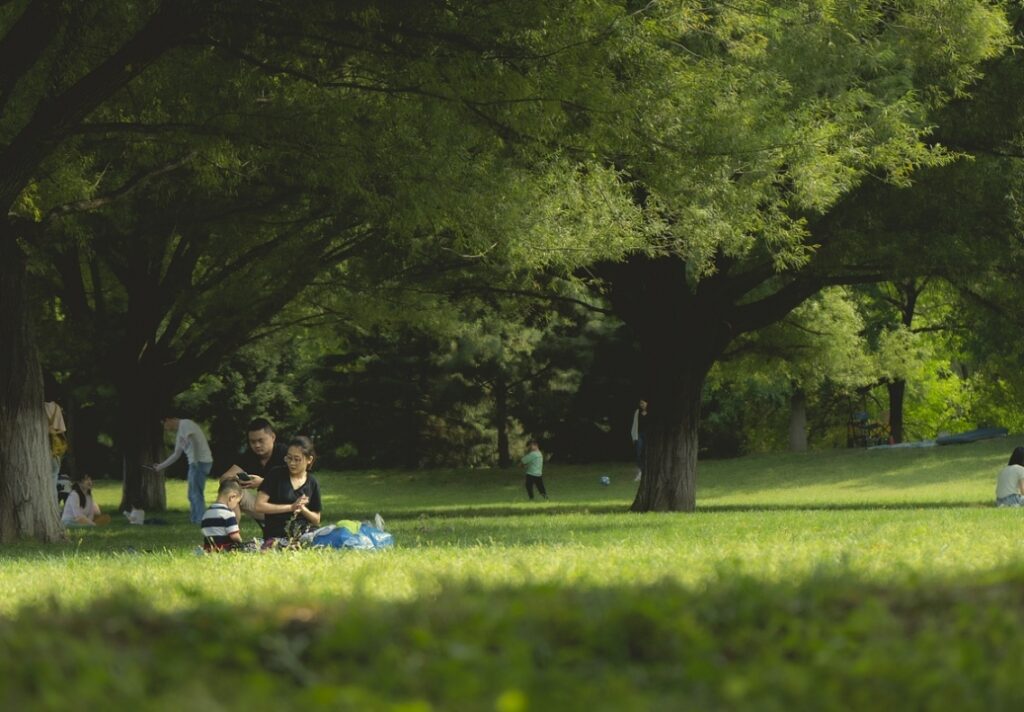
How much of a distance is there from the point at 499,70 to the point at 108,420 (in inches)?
1637

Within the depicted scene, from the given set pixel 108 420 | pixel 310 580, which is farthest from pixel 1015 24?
pixel 108 420

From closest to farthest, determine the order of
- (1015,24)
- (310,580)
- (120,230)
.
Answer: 1. (310,580)
2. (1015,24)
3. (120,230)

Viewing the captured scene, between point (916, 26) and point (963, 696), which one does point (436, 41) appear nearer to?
point (916, 26)

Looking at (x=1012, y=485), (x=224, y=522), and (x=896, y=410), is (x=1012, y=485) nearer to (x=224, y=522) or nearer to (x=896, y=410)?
(x=224, y=522)

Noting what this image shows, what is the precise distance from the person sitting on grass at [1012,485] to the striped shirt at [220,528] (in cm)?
1210

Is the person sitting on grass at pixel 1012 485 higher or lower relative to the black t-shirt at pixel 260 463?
lower

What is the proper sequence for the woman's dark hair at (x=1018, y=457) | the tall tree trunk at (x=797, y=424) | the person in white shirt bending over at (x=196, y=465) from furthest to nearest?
the tall tree trunk at (x=797, y=424), the person in white shirt bending over at (x=196, y=465), the woman's dark hair at (x=1018, y=457)

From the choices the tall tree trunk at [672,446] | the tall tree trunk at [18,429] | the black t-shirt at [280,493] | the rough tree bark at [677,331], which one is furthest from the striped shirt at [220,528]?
the tall tree trunk at [672,446]

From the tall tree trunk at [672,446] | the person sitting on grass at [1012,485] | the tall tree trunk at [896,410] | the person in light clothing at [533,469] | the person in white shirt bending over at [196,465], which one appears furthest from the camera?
the tall tree trunk at [896,410]

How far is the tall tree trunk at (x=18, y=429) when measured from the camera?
1669 centimetres

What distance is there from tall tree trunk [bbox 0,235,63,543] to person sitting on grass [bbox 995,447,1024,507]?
13.2 metres

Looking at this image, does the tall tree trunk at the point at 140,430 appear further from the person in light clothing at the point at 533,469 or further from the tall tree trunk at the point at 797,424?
the tall tree trunk at the point at 797,424

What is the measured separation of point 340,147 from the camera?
16.2m

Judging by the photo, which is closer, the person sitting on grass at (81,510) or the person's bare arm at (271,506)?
the person's bare arm at (271,506)
